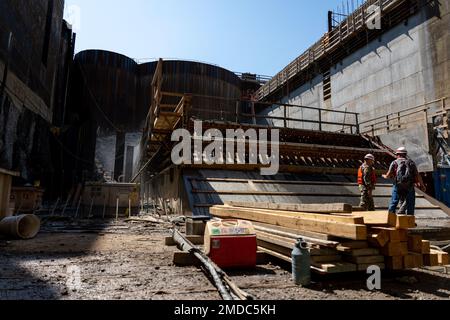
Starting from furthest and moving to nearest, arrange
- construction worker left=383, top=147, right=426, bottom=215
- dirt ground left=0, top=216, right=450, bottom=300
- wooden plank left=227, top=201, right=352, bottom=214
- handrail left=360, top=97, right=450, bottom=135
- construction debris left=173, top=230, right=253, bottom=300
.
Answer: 1. handrail left=360, top=97, right=450, bottom=135
2. construction worker left=383, top=147, right=426, bottom=215
3. wooden plank left=227, top=201, right=352, bottom=214
4. dirt ground left=0, top=216, right=450, bottom=300
5. construction debris left=173, top=230, right=253, bottom=300

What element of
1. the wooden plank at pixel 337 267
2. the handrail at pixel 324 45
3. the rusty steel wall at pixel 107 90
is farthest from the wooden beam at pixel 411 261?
the rusty steel wall at pixel 107 90

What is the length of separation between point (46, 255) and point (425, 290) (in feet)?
18.1

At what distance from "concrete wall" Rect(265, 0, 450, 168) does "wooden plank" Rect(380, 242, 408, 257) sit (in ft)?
37.9

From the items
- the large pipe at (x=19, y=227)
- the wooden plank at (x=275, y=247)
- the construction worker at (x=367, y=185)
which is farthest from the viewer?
the construction worker at (x=367, y=185)

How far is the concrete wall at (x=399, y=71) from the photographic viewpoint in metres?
14.0

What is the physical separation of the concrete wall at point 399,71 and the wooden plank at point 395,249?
37.9 ft

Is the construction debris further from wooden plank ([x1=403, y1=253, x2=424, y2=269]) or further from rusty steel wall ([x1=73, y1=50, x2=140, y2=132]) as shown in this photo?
rusty steel wall ([x1=73, y1=50, x2=140, y2=132])

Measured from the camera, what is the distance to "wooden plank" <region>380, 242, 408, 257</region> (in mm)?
3736

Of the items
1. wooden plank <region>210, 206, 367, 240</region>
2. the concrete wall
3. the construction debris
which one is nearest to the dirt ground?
the construction debris

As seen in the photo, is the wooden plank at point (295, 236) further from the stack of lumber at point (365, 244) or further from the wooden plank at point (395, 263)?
the wooden plank at point (395, 263)

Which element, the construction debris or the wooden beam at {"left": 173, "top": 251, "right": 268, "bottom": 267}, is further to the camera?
the wooden beam at {"left": 173, "top": 251, "right": 268, "bottom": 267}

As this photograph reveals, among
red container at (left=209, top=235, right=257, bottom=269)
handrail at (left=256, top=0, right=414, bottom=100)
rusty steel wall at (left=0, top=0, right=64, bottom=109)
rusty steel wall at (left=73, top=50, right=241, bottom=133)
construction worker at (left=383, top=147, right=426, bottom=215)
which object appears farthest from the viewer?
rusty steel wall at (left=73, top=50, right=241, bottom=133)

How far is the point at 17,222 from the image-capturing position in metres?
6.73
